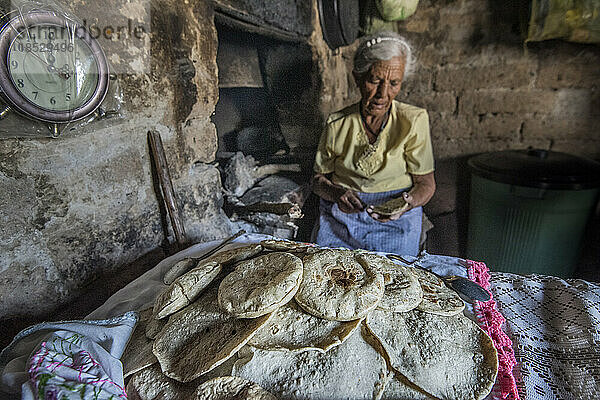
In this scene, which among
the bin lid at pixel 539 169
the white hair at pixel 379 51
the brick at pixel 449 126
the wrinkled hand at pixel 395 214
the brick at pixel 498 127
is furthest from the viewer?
the brick at pixel 449 126

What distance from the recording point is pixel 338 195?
1897 mm

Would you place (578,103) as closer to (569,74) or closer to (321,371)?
(569,74)

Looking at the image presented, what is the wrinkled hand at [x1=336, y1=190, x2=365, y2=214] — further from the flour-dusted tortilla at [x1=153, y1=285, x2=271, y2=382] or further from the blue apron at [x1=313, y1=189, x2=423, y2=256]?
the flour-dusted tortilla at [x1=153, y1=285, x2=271, y2=382]

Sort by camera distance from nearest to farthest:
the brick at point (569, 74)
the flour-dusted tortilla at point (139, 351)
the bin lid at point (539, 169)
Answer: the flour-dusted tortilla at point (139, 351) → the bin lid at point (539, 169) → the brick at point (569, 74)

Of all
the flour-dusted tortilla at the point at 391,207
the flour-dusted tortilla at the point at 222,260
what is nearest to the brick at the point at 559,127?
the flour-dusted tortilla at the point at 391,207

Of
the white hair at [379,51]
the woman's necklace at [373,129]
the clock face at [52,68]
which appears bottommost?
the woman's necklace at [373,129]

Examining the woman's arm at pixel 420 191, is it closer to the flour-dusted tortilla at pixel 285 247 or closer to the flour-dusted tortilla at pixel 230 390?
the flour-dusted tortilla at pixel 285 247

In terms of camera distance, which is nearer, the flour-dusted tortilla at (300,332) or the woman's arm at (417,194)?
the flour-dusted tortilla at (300,332)

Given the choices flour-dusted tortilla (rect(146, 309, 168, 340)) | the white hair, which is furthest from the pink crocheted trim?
the white hair

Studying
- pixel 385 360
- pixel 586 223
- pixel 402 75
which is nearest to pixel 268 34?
pixel 402 75

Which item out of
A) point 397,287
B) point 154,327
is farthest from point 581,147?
point 154,327

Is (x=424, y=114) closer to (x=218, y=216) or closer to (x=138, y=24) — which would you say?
(x=218, y=216)

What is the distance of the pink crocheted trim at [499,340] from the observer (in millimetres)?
769

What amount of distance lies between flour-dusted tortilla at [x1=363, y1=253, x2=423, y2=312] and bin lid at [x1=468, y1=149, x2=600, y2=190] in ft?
4.69
